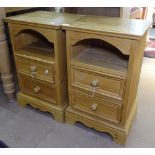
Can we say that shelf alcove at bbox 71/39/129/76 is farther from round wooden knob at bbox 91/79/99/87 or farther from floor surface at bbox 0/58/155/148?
floor surface at bbox 0/58/155/148

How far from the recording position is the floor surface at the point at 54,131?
3.76 feet

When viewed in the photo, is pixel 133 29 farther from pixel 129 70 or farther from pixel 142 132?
pixel 142 132

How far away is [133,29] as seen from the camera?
0.90 metres

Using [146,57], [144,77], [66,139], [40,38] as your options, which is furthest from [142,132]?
[146,57]

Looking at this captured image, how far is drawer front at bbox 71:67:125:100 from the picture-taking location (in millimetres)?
1010

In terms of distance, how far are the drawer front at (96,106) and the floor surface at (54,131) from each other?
0.14 metres

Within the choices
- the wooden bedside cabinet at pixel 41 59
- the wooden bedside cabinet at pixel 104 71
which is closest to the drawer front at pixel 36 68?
the wooden bedside cabinet at pixel 41 59

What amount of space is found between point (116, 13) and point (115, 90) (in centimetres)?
64

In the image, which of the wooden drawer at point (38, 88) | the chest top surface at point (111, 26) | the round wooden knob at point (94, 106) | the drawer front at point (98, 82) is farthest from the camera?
the wooden drawer at point (38, 88)

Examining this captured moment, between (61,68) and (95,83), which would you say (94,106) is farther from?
(61,68)

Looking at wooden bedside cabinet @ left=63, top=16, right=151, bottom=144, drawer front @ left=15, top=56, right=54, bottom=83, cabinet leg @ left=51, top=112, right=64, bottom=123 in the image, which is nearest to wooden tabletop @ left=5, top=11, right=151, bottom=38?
wooden bedside cabinet @ left=63, top=16, right=151, bottom=144

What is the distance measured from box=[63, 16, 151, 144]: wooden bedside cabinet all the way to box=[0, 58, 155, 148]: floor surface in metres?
0.07

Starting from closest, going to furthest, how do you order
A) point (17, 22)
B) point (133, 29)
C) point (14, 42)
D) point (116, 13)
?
point (133, 29)
point (17, 22)
point (14, 42)
point (116, 13)

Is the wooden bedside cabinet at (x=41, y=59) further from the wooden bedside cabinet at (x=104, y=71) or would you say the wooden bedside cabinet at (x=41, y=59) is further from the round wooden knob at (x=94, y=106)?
the round wooden knob at (x=94, y=106)
